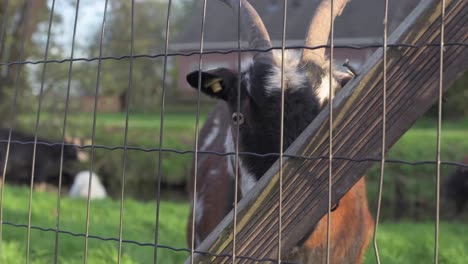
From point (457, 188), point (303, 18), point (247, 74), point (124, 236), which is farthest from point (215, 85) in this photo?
point (303, 18)

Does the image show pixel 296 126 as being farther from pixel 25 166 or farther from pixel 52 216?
pixel 25 166

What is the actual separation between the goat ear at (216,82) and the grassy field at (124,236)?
2135 mm

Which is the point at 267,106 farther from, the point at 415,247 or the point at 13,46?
the point at 13,46

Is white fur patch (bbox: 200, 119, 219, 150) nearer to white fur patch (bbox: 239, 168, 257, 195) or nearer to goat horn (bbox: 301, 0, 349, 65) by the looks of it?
white fur patch (bbox: 239, 168, 257, 195)

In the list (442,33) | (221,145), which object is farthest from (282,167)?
(221,145)

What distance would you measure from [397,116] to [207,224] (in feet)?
8.41

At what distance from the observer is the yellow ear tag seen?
3.22m

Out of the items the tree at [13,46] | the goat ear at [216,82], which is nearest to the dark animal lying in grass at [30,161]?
the tree at [13,46]

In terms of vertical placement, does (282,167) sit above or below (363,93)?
below

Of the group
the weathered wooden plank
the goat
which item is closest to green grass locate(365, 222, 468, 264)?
the goat

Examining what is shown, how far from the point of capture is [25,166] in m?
15.3

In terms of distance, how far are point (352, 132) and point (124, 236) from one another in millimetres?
4714

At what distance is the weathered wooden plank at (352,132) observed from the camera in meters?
2.23

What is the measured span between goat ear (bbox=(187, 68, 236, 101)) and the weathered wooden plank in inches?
32.9
